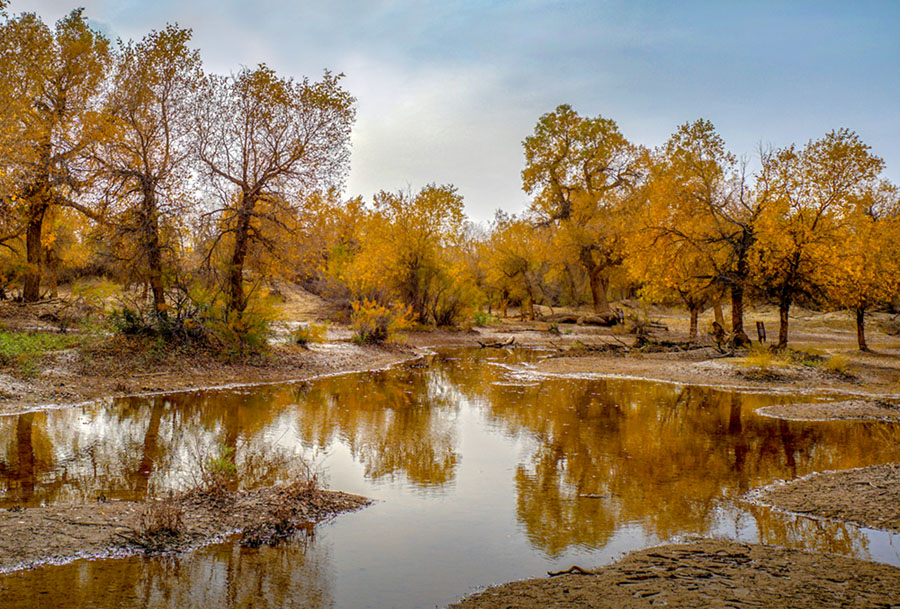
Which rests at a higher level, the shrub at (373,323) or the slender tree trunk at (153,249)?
the slender tree trunk at (153,249)

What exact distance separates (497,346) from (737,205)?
1146cm

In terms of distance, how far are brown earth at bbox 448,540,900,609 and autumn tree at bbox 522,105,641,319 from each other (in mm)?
34684

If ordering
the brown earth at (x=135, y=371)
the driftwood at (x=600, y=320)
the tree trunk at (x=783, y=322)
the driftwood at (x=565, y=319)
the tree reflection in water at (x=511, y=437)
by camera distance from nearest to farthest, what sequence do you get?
the tree reflection in water at (x=511, y=437) → the brown earth at (x=135, y=371) → the tree trunk at (x=783, y=322) → the driftwood at (x=600, y=320) → the driftwood at (x=565, y=319)

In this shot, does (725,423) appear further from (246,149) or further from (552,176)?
(552,176)

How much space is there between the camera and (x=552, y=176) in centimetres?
4244

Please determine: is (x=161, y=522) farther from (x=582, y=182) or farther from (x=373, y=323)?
(x=582, y=182)

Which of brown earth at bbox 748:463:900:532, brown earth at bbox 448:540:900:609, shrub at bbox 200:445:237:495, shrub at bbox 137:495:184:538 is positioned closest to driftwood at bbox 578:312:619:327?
brown earth at bbox 748:463:900:532

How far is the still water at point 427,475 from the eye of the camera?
504 centimetres

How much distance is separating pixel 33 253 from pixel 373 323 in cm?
1236

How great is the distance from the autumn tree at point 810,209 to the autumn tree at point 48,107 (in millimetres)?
21843

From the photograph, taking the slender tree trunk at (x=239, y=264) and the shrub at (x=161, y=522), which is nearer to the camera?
the shrub at (x=161, y=522)

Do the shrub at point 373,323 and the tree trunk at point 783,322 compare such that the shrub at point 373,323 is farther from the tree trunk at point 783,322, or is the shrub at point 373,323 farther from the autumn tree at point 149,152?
the tree trunk at point 783,322

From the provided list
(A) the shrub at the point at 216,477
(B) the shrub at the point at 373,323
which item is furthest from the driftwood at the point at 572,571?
(B) the shrub at the point at 373,323

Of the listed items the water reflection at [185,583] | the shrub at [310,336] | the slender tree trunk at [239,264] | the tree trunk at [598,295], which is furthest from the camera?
the tree trunk at [598,295]
